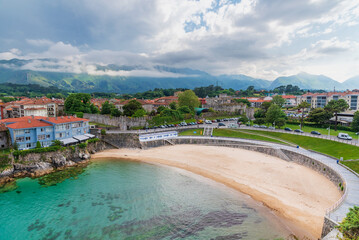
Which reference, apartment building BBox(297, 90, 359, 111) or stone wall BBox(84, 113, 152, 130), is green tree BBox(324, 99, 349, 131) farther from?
stone wall BBox(84, 113, 152, 130)

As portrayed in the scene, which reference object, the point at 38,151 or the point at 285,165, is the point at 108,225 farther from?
the point at 285,165

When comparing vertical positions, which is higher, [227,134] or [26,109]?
[26,109]

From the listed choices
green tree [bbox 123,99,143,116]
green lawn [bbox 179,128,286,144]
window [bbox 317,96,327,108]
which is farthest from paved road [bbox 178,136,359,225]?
window [bbox 317,96,327,108]

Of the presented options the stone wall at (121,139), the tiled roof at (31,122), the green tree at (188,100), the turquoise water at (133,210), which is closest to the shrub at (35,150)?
the tiled roof at (31,122)

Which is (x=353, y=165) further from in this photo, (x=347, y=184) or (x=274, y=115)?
(x=274, y=115)

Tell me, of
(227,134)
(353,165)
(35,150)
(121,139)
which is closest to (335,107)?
(227,134)

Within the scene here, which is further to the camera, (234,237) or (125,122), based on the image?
(125,122)

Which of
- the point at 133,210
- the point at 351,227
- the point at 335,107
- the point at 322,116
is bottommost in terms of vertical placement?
the point at 133,210
